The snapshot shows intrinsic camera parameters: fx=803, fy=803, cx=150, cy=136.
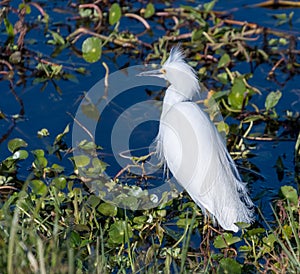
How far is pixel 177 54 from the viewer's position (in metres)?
3.39

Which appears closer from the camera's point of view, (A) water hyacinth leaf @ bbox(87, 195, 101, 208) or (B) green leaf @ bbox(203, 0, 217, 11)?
(A) water hyacinth leaf @ bbox(87, 195, 101, 208)

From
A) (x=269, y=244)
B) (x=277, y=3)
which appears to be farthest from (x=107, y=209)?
(x=277, y=3)

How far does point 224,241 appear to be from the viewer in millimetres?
3066

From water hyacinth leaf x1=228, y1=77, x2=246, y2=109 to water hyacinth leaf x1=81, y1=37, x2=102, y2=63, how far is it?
0.78m

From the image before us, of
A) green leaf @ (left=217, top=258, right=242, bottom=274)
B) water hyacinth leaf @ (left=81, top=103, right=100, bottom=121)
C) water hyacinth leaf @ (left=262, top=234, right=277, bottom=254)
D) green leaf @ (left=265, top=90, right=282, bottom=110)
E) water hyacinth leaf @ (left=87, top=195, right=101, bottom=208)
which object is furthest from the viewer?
water hyacinth leaf @ (left=81, top=103, right=100, bottom=121)

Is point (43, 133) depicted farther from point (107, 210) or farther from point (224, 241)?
point (224, 241)

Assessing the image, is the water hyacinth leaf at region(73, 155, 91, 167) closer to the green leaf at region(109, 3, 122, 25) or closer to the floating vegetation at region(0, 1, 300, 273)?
the floating vegetation at region(0, 1, 300, 273)

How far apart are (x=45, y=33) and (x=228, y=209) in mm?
1951

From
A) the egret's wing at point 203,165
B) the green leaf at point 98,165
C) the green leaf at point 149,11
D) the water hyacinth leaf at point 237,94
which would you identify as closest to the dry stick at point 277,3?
the green leaf at point 149,11

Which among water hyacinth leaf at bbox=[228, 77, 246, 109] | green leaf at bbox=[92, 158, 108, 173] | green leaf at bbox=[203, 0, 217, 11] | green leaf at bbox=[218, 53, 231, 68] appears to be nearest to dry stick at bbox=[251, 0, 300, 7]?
green leaf at bbox=[203, 0, 217, 11]

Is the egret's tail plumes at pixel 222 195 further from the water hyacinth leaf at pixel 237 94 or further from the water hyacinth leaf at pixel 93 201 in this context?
the water hyacinth leaf at pixel 237 94

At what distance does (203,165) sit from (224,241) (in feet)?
1.25

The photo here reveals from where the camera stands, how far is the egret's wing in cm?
327

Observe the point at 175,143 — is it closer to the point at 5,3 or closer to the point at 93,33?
the point at 93,33
